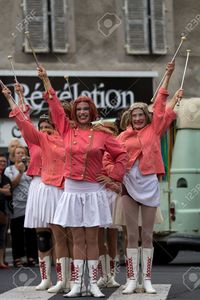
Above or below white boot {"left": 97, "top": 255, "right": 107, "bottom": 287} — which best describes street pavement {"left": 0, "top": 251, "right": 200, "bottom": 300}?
below

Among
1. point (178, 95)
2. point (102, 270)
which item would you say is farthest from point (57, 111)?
point (102, 270)

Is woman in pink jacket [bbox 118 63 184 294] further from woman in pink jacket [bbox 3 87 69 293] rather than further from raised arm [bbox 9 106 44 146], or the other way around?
raised arm [bbox 9 106 44 146]

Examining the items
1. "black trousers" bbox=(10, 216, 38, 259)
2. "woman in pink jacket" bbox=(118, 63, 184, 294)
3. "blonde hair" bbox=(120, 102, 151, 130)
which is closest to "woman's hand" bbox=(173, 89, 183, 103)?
"woman in pink jacket" bbox=(118, 63, 184, 294)

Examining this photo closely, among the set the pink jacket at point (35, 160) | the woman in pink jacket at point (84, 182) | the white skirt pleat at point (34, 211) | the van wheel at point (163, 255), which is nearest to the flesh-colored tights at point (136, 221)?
the woman in pink jacket at point (84, 182)

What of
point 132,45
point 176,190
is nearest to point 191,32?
point 132,45

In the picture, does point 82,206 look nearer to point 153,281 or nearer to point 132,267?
point 132,267

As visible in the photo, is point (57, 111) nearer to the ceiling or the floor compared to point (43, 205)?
nearer to the ceiling

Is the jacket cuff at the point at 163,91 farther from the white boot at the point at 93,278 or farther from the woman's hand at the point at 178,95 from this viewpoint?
the white boot at the point at 93,278

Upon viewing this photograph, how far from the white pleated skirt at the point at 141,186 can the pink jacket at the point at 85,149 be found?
26 cm

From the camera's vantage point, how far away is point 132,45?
32.8 meters

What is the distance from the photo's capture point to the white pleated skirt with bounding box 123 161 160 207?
11477 mm

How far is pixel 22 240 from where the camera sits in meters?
18.0

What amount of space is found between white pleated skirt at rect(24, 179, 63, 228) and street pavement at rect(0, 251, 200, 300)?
2.36ft

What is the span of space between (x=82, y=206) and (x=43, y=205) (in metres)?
0.92
